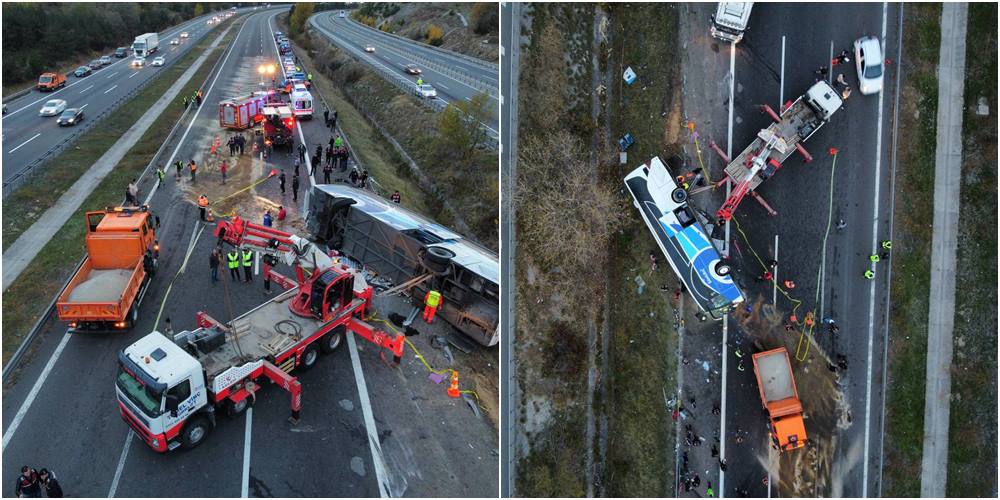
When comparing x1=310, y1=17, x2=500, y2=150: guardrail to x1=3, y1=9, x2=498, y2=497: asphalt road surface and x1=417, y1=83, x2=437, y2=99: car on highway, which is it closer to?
x1=417, y1=83, x2=437, y2=99: car on highway

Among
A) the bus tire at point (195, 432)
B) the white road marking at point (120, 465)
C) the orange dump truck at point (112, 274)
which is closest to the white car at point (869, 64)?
the bus tire at point (195, 432)

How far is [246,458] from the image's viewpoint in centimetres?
1677

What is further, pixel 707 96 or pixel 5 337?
pixel 707 96

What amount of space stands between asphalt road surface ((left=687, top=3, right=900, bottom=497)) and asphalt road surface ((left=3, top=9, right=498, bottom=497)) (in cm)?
1045

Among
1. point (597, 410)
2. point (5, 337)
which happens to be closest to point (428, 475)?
point (597, 410)

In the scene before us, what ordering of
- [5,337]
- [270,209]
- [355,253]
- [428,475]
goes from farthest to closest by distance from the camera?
[270,209], [355,253], [5,337], [428,475]

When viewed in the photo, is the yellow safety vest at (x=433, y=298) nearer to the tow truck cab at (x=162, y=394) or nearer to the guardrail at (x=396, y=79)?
the tow truck cab at (x=162, y=394)

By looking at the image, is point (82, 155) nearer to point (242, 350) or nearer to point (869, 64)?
point (242, 350)

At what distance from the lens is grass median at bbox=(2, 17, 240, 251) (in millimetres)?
28347

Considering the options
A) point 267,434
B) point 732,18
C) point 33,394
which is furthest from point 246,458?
point 732,18

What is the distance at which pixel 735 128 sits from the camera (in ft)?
71.9

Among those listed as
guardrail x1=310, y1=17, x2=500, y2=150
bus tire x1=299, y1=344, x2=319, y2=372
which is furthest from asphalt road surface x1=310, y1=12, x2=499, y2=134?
bus tire x1=299, y1=344, x2=319, y2=372

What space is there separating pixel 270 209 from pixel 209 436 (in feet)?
49.5

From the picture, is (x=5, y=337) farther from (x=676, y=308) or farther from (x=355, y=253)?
(x=676, y=308)
